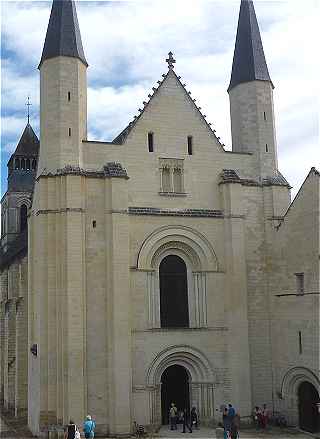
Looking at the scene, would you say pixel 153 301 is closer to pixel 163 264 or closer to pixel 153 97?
pixel 163 264

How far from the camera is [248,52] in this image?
28.4 metres

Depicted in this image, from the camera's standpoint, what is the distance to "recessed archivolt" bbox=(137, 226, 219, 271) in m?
24.8

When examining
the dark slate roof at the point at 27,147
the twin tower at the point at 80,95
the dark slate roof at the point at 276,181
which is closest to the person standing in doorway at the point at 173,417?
the twin tower at the point at 80,95

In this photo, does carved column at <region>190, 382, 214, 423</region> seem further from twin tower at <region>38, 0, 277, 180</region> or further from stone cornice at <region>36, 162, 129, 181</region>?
twin tower at <region>38, 0, 277, 180</region>

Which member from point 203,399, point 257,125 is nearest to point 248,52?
point 257,125

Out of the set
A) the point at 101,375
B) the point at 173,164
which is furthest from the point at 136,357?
the point at 173,164

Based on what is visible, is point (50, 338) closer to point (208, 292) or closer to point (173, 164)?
point (208, 292)

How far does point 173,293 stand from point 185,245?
2175 millimetres

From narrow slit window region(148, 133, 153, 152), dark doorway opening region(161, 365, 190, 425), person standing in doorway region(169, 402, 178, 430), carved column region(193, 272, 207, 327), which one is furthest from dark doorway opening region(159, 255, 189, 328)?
narrow slit window region(148, 133, 153, 152)

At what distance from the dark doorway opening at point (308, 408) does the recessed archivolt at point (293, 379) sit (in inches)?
9.6

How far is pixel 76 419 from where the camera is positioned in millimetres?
22062

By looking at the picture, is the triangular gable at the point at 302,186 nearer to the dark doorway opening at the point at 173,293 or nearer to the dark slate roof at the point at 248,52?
the dark doorway opening at the point at 173,293

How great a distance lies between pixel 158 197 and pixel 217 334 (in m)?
6.49

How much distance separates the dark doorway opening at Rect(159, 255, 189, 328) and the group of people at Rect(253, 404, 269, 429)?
4.63 meters
